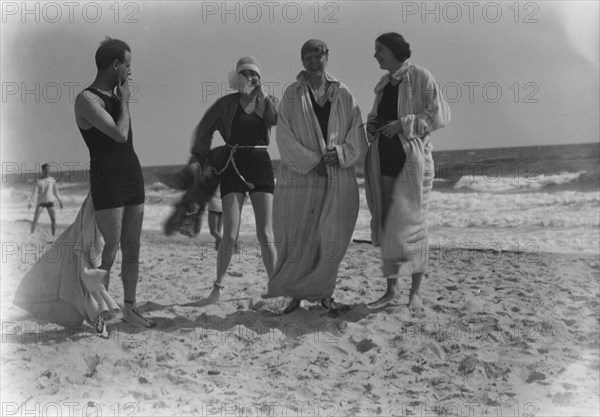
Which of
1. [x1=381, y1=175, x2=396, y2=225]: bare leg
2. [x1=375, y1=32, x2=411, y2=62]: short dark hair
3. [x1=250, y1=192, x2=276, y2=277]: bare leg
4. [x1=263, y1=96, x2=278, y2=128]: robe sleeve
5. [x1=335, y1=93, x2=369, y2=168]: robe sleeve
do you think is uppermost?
[x1=375, y1=32, x2=411, y2=62]: short dark hair

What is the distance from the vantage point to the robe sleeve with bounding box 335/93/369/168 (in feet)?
15.7

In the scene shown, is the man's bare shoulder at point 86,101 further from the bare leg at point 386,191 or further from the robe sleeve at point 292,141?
the bare leg at point 386,191

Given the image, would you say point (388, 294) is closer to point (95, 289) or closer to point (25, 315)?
point (95, 289)

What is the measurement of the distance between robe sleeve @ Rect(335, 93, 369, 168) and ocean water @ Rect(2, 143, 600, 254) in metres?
4.27

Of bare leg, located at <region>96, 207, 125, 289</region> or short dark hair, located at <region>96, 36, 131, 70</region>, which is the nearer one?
short dark hair, located at <region>96, 36, 131, 70</region>

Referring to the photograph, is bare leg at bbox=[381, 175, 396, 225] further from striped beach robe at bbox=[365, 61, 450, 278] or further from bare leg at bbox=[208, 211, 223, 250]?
bare leg at bbox=[208, 211, 223, 250]

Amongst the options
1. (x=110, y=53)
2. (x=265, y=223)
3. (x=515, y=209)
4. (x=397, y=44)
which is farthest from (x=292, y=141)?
(x=515, y=209)

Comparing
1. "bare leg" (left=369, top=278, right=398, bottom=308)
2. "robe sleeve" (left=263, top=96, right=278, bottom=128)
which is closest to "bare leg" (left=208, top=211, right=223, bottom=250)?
"robe sleeve" (left=263, top=96, right=278, bottom=128)

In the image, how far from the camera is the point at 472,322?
4797 mm

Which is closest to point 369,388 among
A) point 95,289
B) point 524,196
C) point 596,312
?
point 95,289

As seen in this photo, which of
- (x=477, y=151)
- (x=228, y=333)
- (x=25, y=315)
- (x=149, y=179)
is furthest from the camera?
(x=477, y=151)

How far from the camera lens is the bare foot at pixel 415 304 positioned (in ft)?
16.3

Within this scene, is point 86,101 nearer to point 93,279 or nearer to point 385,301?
point 93,279

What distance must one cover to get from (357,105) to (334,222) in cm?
82
